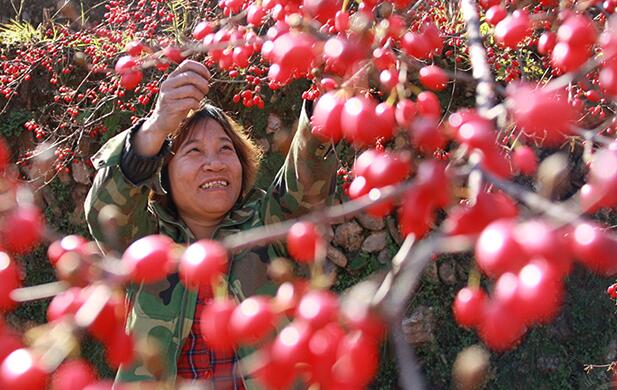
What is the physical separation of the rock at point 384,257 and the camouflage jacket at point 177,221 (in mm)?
1392

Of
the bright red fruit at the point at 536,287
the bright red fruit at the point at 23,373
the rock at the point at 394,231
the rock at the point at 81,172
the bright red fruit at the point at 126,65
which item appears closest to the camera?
the bright red fruit at the point at 536,287

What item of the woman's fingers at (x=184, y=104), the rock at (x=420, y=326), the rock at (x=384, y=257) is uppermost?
the woman's fingers at (x=184, y=104)

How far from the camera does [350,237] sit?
10.3 ft

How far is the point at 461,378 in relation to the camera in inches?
111

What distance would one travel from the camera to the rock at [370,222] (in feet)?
10.1

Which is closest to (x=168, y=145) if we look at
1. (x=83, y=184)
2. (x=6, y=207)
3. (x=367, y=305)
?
(x=6, y=207)

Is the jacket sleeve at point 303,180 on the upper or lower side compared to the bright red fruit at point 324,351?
lower

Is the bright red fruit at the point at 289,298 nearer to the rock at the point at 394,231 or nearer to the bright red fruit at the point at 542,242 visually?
the bright red fruit at the point at 542,242

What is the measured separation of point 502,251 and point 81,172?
3430 mm

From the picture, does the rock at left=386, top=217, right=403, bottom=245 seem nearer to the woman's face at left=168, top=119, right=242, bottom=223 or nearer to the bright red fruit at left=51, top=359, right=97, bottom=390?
the woman's face at left=168, top=119, right=242, bottom=223

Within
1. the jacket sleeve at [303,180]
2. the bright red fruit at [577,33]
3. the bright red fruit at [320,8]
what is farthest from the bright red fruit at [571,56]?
the jacket sleeve at [303,180]

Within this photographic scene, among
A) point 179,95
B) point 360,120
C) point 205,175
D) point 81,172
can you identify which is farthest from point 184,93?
point 81,172

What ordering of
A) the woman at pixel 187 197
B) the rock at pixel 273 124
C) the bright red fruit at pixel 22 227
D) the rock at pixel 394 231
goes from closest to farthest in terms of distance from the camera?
the bright red fruit at pixel 22 227 → the woman at pixel 187 197 → the rock at pixel 394 231 → the rock at pixel 273 124

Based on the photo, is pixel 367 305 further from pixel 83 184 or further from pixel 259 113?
pixel 83 184
